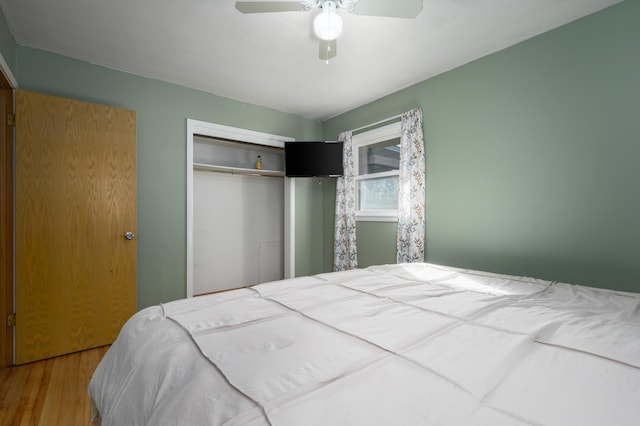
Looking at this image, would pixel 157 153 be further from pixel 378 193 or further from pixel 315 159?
pixel 378 193

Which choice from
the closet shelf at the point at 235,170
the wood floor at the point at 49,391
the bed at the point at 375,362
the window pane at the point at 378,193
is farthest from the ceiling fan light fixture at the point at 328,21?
the wood floor at the point at 49,391

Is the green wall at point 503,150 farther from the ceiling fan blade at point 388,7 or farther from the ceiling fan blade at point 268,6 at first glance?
the ceiling fan blade at point 268,6

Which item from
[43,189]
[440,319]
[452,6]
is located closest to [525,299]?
[440,319]

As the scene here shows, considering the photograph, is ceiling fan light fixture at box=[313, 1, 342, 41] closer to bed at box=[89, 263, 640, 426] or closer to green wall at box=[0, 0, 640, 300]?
green wall at box=[0, 0, 640, 300]

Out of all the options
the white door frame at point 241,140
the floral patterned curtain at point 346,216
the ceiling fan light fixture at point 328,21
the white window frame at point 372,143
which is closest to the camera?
the ceiling fan light fixture at point 328,21

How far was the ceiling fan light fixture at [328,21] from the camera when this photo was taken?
1.74 metres

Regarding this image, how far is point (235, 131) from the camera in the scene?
3.39 meters

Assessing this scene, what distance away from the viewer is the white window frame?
3.21m

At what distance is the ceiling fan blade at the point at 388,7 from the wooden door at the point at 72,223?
223 centimetres

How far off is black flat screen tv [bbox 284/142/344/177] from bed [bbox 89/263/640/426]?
2.42 m

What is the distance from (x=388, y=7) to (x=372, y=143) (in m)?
1.93

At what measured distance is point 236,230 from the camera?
3.91m

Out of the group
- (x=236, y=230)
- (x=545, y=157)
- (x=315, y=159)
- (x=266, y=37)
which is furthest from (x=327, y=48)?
(x=236, y=230)

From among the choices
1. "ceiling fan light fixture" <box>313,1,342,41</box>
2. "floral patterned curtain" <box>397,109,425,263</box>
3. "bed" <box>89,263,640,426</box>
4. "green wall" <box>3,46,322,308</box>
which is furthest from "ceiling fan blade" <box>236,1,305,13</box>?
"green wall" <box>3,46,322,308</box>
